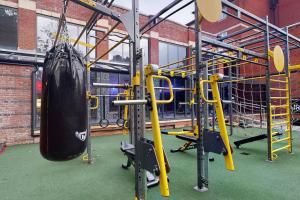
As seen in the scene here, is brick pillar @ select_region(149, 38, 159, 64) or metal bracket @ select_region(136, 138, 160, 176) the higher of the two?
brick pillar @ select_region(149, 38, 159, 64)

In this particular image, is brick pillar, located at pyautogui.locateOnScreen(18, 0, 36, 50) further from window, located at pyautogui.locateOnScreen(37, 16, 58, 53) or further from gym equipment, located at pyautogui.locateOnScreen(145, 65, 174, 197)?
gym equipment, located at pyautogui.locateOnScreen(145, 65, 174, 197)

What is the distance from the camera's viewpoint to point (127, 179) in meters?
2.98

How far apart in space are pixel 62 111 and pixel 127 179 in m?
1.86

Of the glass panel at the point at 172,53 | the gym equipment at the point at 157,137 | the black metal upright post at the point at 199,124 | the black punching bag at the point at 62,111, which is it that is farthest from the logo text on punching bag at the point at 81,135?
the glass panel at the point at 172,53

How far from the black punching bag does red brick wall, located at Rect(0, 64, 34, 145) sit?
200 inches

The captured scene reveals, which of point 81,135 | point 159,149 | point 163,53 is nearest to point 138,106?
point 159,149

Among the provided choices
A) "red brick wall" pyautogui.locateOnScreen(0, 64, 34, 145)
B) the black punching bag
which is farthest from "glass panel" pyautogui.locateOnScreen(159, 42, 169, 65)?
the black punching bag

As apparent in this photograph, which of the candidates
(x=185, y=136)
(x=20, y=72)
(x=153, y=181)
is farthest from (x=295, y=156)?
(x=20, y=72)

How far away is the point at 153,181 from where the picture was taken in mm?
2773

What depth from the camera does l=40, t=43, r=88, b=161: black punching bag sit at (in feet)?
5.04

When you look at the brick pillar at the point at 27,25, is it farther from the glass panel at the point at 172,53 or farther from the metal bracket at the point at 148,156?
the metal bracket at the point at 148,156

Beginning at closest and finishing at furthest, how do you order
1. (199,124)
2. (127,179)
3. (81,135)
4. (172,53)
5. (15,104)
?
1. (81,135)
2. (199,124)
3. (127,179)
4. (15,104)
5. (172,53)

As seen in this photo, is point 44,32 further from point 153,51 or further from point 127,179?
point 127,179

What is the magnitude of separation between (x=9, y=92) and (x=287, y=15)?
16827 millimetres
